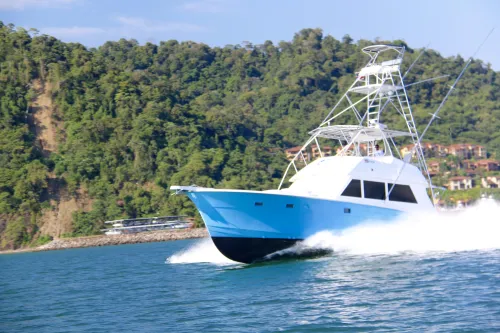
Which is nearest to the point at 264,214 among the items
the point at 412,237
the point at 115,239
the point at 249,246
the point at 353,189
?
the point at 249,246

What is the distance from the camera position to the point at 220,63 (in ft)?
442

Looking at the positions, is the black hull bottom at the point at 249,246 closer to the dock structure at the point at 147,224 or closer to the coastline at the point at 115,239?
the coastline at the point at 115,239

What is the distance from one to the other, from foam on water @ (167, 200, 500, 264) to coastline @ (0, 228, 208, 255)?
112ft

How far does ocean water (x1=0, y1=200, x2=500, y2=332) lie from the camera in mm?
13961

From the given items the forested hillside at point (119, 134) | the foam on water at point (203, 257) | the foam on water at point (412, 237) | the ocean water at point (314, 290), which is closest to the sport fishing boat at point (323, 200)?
the foam on water at point (412, 237)

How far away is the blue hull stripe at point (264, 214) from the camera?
21891 mm

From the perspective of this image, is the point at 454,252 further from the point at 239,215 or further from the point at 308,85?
the point at 308,85

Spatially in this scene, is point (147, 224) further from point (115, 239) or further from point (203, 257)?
point (203, 257)

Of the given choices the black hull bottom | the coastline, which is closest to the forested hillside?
the coastline

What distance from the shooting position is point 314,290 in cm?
1711

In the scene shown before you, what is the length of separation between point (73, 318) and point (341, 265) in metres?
8.15

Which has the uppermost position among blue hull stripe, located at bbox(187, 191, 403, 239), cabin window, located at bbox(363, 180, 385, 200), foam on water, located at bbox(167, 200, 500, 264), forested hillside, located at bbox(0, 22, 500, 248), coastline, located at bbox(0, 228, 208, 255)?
forested hillside, located at bbox(0, 22, 500, 248)

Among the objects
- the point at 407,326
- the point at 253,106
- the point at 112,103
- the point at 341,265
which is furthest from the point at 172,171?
the point at 407,326

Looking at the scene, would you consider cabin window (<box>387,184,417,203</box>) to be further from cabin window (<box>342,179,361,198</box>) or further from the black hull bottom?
the black hull bottom
